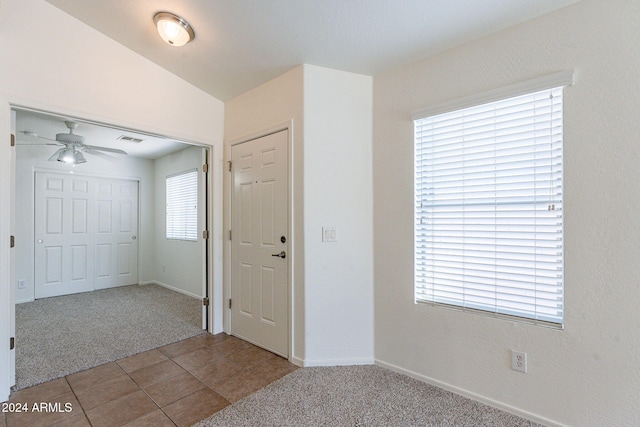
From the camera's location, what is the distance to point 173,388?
223 cm

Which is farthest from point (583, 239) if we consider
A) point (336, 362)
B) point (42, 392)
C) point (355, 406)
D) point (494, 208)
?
point (42, 392)

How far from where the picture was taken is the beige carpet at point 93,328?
2.62 m

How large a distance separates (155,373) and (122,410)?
48 centimetres

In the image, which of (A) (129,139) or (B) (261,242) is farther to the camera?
(A) (129,139)

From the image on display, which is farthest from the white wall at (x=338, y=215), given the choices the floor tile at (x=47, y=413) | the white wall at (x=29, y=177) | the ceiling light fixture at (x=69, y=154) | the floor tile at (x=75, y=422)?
the white wall at (x=29, y=177)

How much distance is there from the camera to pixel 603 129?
166 cm

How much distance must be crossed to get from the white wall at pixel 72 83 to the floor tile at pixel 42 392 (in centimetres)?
11

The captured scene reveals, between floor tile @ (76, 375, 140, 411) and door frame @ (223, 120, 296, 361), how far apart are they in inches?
43.4

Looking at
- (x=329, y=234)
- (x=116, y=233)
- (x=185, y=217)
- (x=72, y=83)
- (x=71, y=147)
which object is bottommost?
(x=116, y=233)

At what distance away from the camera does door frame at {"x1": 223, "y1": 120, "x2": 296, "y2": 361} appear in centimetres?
263

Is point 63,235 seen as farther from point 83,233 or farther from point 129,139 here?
point 129,139

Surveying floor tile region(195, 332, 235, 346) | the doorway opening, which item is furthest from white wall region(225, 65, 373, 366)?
the doorway opening

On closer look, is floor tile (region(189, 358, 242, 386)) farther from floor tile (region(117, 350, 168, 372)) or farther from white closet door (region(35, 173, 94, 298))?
white closet door (region(35, 173, 94, 298))

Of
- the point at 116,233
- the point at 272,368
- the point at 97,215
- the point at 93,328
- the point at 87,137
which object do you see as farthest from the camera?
the point at 116,233
